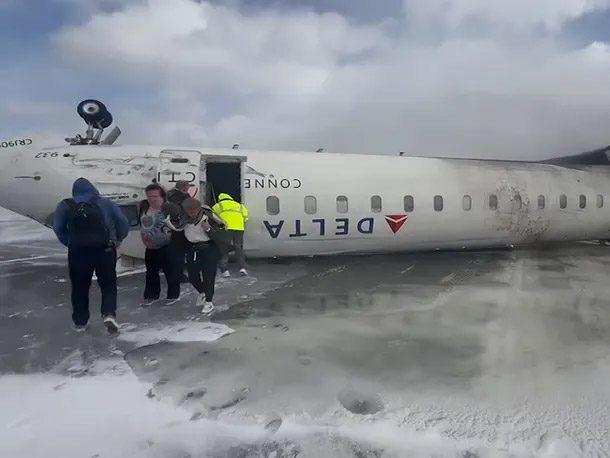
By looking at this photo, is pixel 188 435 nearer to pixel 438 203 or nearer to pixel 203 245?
pixel 203 245

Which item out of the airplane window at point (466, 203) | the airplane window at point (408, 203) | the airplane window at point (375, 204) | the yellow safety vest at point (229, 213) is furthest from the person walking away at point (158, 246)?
the airplane window at point (466, 203)

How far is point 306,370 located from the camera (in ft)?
16.1

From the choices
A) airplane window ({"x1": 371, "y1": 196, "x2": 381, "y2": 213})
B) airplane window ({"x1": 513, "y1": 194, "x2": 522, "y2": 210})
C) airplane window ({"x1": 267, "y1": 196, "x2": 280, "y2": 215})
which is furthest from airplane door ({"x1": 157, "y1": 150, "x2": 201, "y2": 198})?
airplane window ({"x1": 513, "y1": 194, "x2": 522, "y2": 210})

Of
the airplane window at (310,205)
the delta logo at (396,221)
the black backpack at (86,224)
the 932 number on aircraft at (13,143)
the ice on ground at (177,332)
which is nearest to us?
the black backpack at (86,224)

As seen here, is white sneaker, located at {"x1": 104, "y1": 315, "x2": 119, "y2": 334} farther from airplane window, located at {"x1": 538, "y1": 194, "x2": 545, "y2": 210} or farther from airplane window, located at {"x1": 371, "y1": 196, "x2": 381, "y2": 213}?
airplane window, located at {"x1": 538, "y1": 194, "x2": 545, "y2": 210}

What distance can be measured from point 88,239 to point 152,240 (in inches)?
65.0

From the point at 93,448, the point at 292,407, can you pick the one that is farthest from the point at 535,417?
the point at 93,448

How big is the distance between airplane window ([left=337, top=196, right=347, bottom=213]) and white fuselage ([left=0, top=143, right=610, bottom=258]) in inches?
1.1

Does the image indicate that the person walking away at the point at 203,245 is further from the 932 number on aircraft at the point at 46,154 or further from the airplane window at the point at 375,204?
the airplane window at the point at 375,204

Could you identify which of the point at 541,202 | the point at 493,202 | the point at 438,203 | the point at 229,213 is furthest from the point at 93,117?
the point at 541,202

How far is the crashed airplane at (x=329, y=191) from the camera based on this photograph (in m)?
9.96

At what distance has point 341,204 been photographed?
35.7ft

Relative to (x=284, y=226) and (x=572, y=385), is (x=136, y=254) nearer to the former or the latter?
(x=284, y=226)

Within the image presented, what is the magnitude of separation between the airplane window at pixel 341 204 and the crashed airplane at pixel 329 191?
22 millimetres
